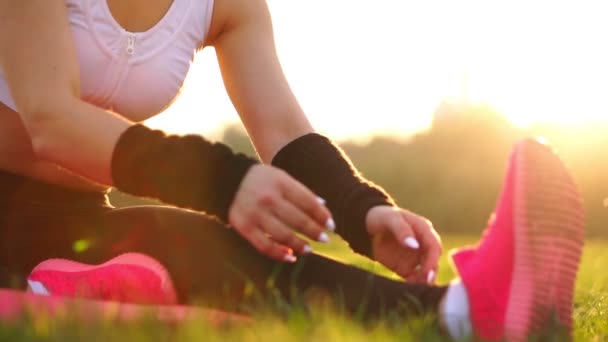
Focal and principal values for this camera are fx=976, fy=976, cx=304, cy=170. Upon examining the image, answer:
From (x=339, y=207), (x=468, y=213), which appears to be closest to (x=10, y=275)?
(x=339, y=207)

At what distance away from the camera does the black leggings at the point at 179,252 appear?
2281 mm

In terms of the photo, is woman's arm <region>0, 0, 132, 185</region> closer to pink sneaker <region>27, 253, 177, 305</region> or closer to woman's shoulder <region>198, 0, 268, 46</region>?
pink sneaker <region>27, 253, 177, 305</region>

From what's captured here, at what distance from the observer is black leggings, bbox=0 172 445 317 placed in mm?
2281

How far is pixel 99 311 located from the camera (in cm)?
194

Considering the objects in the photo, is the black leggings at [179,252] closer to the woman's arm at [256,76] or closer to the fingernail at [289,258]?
the fingernail at [289,258]

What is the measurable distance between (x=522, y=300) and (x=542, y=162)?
0.94 ft

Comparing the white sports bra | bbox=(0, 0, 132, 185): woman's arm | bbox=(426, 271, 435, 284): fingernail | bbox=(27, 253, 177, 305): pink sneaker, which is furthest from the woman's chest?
bbox=(426, 271, 435, 284): fingernail

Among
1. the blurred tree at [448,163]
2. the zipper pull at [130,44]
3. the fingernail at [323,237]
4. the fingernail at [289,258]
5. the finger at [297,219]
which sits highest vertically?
the zipper pull at [130,44]

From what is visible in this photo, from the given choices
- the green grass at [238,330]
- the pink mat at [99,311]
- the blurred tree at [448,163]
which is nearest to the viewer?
the green grass at [238,330]

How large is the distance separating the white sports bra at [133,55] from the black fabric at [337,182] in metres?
0.42

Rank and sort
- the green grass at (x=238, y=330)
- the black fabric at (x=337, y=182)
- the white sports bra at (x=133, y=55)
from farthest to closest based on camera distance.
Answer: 1. the white sports bra at (x=133, y=55)
2. the black fabric at (x=337, y=182)
3. the green grass at (x=238, y=330)

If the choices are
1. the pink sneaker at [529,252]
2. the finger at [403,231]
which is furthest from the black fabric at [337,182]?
the pink sneaker at [529,252]

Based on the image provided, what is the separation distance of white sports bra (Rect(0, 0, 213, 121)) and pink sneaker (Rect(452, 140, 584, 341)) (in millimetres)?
1225

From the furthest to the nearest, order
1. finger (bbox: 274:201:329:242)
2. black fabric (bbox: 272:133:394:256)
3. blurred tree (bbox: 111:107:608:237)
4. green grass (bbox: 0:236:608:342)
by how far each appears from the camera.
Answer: blurred tree (bbox: 111:107:608:237)
black fabric (bbox: 272:133:394:256)
finger (bbox: 274:201:329:242)
green grass (bbox: 0:236:608:342)
